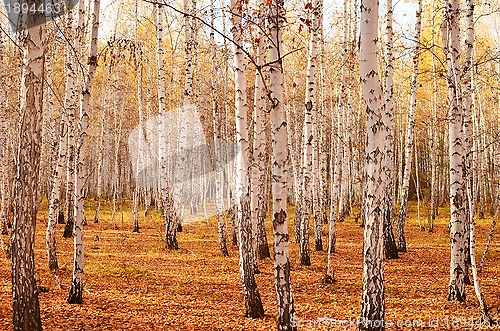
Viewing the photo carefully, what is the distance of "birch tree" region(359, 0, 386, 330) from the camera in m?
4.29

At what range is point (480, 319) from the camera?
521 centimetres

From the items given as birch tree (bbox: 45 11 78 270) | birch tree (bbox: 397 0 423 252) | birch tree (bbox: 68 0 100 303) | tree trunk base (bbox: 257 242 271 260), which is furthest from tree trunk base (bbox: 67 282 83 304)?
birch tree (bbox: 397 0 423 252)

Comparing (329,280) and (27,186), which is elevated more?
(27,186)

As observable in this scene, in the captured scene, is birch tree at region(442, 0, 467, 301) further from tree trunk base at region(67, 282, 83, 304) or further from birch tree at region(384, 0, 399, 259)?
tree trunk base at region(67, 282, 83, 304)

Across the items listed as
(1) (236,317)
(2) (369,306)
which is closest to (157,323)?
(1) (236,317)

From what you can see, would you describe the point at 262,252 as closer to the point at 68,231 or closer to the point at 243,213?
the point at 243,213

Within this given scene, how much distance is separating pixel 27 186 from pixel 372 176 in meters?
3.73

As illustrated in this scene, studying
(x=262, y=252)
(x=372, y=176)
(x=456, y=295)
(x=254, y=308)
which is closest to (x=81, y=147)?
(x=254, y=308)

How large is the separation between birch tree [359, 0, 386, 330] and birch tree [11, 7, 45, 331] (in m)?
3.56

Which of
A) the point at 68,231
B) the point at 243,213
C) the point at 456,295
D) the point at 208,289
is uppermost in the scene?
the point at 243,213

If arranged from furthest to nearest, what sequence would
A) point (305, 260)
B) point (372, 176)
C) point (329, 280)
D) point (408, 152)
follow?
point (408, 152), point (305, 260), point (329, 280), point (372, 176)

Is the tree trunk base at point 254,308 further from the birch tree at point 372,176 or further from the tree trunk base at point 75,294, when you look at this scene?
the tree trunk base at point 75,294

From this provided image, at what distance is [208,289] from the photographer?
721 cm

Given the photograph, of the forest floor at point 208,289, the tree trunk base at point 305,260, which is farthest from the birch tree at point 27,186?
the tree trunk base at point 305,260
